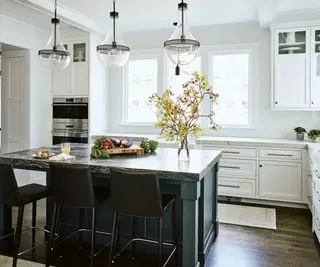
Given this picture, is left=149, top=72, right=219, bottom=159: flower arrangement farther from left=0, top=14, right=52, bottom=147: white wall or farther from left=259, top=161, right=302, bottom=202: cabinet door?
left=0, top=14, right=52, bottom=147: white wall

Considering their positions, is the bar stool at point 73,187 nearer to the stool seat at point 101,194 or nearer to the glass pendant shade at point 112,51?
the stool seat at point 101,194

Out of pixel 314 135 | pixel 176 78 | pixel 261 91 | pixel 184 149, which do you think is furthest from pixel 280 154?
pixel 176 78

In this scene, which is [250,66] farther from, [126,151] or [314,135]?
[126,151]

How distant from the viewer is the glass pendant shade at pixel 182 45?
10.1 feet

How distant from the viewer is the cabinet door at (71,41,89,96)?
18.5ft

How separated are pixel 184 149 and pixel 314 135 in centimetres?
247

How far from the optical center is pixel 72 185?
2.69m

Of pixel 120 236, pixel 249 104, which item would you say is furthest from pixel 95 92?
pixel 120 236

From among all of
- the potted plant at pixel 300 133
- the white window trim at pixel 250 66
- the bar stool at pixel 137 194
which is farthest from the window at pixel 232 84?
the bar stool at pixel 137 194

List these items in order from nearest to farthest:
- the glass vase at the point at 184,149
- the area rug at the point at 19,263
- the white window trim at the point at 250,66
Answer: the area rug at the point at 19,263, the glass vase at the point at 184,149, the white window trim at the point at 250,66

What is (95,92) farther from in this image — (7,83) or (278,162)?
(278,162)

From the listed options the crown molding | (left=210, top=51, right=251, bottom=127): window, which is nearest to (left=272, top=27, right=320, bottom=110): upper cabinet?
(left=210, top=51, right=251, bottom=127): window

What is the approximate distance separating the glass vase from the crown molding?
2.55 metres

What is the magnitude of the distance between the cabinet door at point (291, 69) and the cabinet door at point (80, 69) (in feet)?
10.2
